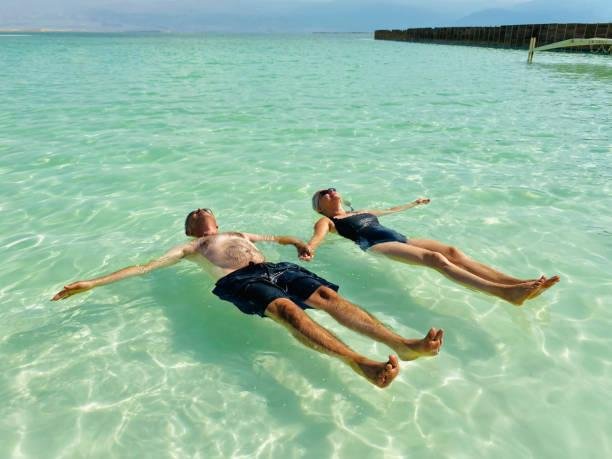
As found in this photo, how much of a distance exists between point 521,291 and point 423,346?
118 cm

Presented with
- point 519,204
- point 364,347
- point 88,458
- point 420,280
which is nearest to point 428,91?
point 519,204

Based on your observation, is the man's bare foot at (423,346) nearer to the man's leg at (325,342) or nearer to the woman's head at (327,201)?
the man's leg at (325,342)

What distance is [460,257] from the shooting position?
14.8ft

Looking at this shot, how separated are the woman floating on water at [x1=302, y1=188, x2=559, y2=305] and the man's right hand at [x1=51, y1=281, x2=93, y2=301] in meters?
1.91

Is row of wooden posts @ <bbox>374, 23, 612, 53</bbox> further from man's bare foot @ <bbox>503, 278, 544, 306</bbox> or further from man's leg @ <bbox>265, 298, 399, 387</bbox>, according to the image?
man's leg @ <bbox>265, 298, 399, 387</bbox>

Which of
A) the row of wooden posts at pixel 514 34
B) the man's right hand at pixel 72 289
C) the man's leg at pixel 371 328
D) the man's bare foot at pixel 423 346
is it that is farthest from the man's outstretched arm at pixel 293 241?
the row of wooden posts at pixel 514 34

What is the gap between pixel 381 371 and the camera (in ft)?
9.49

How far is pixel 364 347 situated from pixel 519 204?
13.4 feet

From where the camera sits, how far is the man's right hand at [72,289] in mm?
3717

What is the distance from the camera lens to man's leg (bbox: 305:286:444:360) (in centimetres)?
302

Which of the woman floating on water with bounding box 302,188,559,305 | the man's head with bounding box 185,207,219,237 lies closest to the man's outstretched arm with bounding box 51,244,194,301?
the man's head with bounding box 185,207,219,237

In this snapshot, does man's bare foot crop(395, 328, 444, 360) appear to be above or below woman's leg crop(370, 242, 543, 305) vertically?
above

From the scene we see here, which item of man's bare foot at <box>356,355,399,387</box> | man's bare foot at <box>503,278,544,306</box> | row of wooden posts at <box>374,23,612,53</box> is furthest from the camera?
row of wooden posts at <box>374,23,612,53</box>

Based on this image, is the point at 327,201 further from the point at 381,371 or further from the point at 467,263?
the point at 381,371
